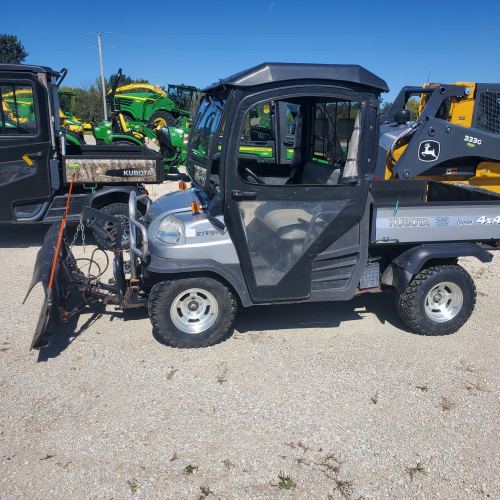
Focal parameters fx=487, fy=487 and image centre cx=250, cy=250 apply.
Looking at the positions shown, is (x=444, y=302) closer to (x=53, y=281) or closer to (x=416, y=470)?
(x=416, y=470)

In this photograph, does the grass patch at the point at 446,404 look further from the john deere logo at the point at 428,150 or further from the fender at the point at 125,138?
the fender at the point at 125,138

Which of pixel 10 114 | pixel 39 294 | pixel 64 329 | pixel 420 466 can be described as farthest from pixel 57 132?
pixel 420 466

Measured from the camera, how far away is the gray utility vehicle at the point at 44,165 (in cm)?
680

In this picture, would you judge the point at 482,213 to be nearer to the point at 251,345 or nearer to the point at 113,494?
the point at 251,345

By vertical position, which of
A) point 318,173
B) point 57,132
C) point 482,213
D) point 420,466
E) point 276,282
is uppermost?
point 57,132

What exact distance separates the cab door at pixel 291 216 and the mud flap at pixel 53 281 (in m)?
1.55

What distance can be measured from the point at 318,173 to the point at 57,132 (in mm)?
4328

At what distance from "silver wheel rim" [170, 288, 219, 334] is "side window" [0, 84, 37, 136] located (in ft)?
14.0

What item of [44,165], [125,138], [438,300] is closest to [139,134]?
[125,138]

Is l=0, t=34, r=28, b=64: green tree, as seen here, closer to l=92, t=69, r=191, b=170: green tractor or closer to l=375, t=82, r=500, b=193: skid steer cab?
l=92, t=69, r=191, b=170: green tractor

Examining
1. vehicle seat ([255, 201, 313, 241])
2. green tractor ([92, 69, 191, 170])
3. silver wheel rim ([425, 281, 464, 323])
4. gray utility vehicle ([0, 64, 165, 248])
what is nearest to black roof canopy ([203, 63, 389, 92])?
vehicle seat ([255, 201, 313, 241])

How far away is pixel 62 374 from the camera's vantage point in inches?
154

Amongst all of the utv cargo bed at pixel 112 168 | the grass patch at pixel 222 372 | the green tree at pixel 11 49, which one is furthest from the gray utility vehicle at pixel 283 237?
the green tree at pixel 11 49

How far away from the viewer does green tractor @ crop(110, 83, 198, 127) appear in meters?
21.1
